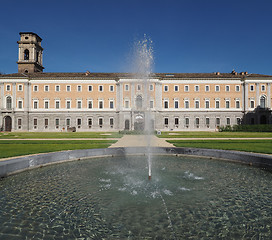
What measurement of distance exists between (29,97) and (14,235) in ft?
152

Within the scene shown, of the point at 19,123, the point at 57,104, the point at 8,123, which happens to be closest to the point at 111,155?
the point at 57,104

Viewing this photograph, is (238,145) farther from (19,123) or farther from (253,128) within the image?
(19,123)

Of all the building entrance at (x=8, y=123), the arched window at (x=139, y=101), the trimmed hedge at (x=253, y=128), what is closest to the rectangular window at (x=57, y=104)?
the building entrance at (x=8, y=123)

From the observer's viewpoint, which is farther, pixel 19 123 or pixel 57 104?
pixel 57 104

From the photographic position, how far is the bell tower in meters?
47.6

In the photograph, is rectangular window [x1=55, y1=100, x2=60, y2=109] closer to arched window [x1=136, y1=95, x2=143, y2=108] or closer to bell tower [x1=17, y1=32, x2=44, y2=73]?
bell tower [x1=17, y1=32, x2=44, y2=73]

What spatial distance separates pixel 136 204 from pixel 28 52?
55.0 m

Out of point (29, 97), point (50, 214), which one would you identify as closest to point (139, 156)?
point (50, 214)

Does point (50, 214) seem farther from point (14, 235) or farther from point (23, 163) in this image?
point (23, 163)

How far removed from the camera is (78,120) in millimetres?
44375

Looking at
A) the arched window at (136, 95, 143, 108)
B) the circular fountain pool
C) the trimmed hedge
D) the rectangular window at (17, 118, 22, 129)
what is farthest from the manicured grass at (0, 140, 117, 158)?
the trimmed hedge

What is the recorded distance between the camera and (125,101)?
1720 inches

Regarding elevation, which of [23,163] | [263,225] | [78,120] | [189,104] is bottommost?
[263,225]

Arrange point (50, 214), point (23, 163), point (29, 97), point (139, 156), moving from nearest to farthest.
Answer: point (50, 214)
point (23, 163)
point (139, 156)
point (29, 97)
